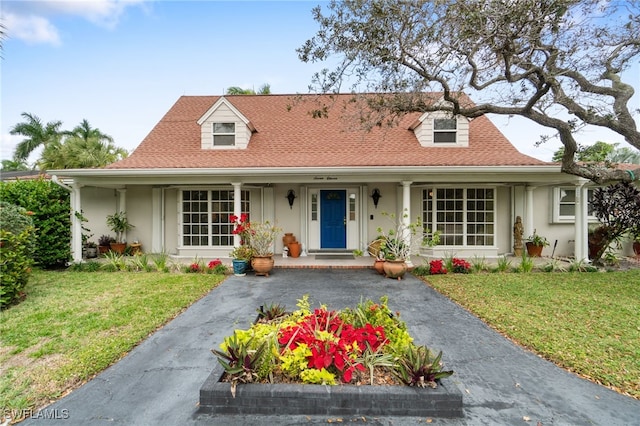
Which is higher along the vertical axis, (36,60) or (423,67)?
(36,60)

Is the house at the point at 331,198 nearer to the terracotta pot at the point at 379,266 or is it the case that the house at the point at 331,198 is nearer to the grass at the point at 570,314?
the terracotta pot at the point at 379,266

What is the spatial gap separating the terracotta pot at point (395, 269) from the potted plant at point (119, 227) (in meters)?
8.28

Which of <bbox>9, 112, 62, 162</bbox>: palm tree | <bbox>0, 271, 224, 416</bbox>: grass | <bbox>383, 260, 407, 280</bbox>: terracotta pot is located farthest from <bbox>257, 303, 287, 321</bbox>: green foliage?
<bbox>9, 112, 62, 162</bbox>: palm tree

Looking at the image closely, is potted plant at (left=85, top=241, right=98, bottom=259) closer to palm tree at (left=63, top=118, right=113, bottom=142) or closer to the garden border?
the garden border

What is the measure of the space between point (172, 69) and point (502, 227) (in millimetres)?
12835

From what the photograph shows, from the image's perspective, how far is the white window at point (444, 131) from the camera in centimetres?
981

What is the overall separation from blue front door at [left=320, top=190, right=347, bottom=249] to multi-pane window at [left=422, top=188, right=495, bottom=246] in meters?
2.85

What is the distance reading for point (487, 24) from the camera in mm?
5664

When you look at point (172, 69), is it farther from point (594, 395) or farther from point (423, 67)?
point (594, 395)

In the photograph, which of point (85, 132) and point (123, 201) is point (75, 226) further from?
point (85, 132)

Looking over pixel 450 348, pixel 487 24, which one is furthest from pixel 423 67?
pixel 450 348

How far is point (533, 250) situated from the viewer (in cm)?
938

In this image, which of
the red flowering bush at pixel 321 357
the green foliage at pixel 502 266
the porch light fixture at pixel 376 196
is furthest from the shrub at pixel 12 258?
the green foliage at pixel 502 266

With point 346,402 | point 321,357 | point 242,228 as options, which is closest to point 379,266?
point 242,228
